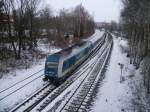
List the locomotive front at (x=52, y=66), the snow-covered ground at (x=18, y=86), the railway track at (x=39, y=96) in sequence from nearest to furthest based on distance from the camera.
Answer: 1. the railway track at (x=39, y=96)
2. the snow-covered ground at (x=18, y=86)
3. the locomotive front at (x=52, y=66)

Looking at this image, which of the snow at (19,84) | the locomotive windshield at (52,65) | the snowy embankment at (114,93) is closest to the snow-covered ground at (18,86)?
the snow at (19,84)

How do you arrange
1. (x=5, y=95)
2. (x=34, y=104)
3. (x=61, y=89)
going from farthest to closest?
(x=61, y=89)
(x=5, y=95)
(x=34, y=104)

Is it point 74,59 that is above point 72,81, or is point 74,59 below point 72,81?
above

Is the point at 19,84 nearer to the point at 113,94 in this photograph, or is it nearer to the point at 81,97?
the point at 81,97

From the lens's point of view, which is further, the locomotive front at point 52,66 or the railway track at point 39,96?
the locomotive front at point 52,66

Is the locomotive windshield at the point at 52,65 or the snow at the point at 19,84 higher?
the locomotive windshield at the point at 52,65

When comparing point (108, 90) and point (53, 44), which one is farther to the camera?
point (53, 44)

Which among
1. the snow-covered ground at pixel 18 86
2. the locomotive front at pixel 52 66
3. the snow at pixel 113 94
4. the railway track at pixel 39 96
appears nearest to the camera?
the railway track at pixel 39 96

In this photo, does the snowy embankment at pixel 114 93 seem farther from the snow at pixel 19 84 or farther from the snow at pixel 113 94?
the snow at pixel 19 84

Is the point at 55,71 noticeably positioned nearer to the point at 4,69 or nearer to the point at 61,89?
the point at 61,89

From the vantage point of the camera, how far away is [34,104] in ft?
54.0

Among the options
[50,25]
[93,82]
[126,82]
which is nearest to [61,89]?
[93,82]

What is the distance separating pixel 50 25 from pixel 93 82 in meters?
43.8

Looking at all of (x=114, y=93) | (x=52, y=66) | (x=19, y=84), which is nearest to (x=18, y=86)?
(x=19, y=84)
